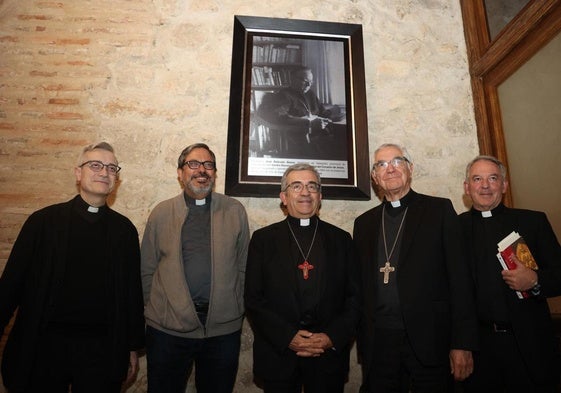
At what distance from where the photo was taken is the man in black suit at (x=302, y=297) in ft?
6.47

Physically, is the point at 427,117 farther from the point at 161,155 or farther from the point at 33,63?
the point at 33,63

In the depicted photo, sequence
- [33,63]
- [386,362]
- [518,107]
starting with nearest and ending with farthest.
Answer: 1. [386,362]
2. [518,107]
3. [33,63]

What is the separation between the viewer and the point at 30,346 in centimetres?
185

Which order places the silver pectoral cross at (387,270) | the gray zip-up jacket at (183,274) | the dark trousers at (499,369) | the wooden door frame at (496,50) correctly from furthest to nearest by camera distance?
the wooden door frame at (496,50)
the gray zip-up jacket at (183,274)
the silver pectoral cross at (387,270)
the dark trousers at (499,369)

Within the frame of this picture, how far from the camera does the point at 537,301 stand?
202 centimetres

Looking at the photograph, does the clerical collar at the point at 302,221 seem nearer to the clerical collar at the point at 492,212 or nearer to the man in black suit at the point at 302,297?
the man in black suit at the point at 302,297

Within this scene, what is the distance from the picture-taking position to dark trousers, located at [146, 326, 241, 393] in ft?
7.18

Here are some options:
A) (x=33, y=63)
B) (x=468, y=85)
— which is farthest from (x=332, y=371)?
(x=33, y=63)

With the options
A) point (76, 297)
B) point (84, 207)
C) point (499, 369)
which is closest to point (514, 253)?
point (499, 369)

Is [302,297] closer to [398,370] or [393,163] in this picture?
[398,370]

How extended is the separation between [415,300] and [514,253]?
2.17ft

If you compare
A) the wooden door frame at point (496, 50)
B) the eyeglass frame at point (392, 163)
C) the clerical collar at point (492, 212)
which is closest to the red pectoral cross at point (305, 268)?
the eyeglass frame at point (392, 163)

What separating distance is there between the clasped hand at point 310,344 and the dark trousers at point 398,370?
0.98ft

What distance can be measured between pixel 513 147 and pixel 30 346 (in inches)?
146
